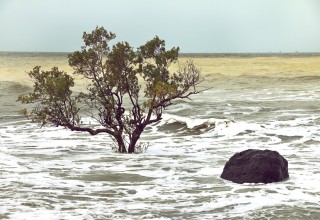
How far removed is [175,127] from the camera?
2959cm

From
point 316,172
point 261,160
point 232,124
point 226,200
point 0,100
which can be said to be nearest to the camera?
point 226,200

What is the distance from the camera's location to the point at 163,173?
16359 millimetres

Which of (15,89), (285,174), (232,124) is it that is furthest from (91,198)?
(15,89)

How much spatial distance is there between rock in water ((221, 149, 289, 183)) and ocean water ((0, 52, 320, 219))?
32cm

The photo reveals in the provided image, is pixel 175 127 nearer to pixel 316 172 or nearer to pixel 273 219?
pixel 316 172

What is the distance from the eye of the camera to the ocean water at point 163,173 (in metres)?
11.7

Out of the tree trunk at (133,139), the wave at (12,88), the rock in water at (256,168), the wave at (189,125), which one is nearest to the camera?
the rock in water at (256,168)

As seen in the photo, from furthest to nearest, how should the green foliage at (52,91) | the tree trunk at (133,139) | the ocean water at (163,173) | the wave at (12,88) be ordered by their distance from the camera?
the wave at (12,88) → the tree trunk at (133,139) → the green foliage at (52,91) → the ocean water at (163,173)

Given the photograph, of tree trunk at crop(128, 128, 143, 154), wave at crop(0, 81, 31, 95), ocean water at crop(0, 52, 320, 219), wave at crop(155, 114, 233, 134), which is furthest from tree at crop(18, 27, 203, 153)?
wave at crop(0, 81, 31, 95)

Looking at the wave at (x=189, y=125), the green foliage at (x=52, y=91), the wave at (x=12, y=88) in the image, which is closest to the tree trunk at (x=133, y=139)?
the green foliage at (x=52, y=91)

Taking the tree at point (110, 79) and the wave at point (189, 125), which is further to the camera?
the wave at point (189, 125)

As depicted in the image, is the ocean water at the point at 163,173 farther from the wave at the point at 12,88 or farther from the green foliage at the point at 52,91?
the wave at the point at 12,88

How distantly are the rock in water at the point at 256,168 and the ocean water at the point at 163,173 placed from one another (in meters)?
0.32

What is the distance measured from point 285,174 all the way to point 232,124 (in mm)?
12863
